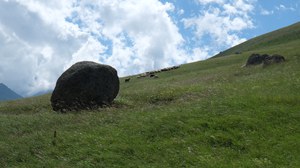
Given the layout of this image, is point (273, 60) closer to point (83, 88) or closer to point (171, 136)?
point (83, 88)

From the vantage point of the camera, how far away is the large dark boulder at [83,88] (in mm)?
32719

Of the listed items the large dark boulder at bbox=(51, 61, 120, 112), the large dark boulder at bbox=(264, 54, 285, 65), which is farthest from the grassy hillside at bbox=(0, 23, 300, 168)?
the large dark boulder at bbox=(264, 54, 285, 65)

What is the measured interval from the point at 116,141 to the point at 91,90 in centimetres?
1305

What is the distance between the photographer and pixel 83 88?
33.0 meters

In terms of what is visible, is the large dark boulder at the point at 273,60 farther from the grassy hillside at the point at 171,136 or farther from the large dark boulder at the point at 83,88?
the large dark boulder at the point at 83,88

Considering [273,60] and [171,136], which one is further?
[273,60]

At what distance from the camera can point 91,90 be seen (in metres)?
33.2

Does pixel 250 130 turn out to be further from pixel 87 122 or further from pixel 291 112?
pixel 87 122

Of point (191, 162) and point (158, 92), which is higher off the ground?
point (158, 92)

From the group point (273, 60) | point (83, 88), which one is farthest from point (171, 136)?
point (273, 60)

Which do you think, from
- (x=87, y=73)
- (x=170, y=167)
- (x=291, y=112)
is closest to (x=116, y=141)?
(x=170, y=167)

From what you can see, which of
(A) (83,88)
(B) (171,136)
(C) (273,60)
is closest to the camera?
(B) (171,136)

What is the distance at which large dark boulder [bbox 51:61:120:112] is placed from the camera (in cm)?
3272

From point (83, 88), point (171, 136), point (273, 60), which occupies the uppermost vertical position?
point (273, 60)
